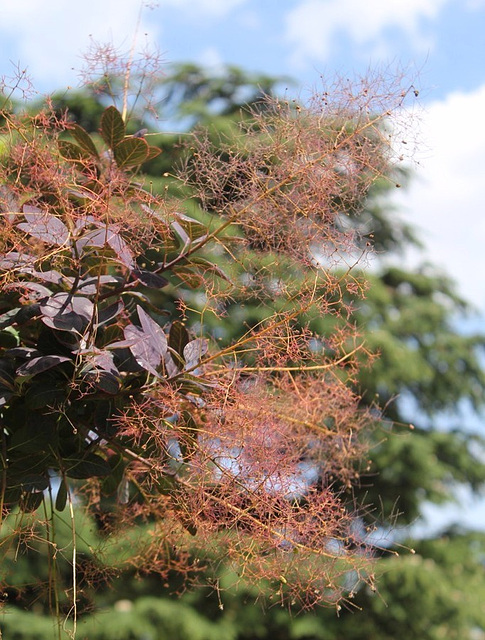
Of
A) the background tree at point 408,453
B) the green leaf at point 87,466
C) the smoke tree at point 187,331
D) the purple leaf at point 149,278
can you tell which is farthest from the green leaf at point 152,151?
the background tree at point 408,453

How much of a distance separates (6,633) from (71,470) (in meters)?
2.95

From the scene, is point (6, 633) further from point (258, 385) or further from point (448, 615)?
point (258, 385)

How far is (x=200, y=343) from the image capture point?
620 millimetres

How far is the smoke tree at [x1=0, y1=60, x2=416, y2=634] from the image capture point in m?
0.60

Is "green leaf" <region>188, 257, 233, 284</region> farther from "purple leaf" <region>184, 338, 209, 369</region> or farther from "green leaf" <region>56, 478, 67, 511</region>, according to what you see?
"green leaf" <region>56, 478, 67, 511</region>

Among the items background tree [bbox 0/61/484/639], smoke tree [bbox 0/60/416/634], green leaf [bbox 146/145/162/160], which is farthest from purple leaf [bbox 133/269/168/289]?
background tree [bbox 0/61/484/639]

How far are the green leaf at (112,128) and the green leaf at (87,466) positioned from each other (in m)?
0.23

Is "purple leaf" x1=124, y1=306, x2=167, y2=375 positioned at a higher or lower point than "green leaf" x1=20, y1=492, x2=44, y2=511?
higher

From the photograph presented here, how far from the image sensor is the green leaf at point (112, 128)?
648 mm

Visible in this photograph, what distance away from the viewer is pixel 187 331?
680 mm

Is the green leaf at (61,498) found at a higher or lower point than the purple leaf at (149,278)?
lower

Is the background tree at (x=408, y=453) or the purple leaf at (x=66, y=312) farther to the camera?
the background tree at (x=408, y=453)

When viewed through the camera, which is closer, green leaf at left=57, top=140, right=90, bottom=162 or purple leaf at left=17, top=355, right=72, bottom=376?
purple leaf at left=17, top=355, right=72, bottom=376

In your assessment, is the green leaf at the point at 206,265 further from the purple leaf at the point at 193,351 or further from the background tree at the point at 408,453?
the background tree at the point at 408,453
